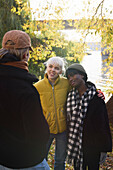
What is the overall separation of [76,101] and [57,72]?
17.3 inches

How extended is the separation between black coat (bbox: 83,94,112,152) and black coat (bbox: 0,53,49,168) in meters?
0.98

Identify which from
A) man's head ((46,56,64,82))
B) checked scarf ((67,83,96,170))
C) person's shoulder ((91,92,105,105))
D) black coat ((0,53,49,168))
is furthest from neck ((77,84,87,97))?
black coat ((0,53,49,168))

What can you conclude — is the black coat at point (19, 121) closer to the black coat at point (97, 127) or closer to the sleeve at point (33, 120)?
the sleeve at point (33, 120)

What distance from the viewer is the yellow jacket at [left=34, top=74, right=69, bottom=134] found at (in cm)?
247

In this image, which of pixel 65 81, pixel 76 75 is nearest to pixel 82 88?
pixel 76 75

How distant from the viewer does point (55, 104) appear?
8.11ft

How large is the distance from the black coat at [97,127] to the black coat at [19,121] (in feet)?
3.22

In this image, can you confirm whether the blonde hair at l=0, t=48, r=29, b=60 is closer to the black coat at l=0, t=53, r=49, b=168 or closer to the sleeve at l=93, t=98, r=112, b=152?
the black coat at l=0, t=53, r=49, b=168

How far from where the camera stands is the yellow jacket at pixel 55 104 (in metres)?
2.47

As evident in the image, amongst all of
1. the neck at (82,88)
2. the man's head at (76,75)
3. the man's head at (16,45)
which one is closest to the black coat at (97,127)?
the neck at (82,88)

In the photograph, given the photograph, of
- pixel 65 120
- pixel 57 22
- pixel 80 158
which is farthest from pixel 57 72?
pixel 57 22

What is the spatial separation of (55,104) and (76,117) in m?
0.30

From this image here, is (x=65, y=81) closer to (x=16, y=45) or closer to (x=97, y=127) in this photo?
(x=97, y=127)

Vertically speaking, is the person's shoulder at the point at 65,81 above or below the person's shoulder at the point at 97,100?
above
